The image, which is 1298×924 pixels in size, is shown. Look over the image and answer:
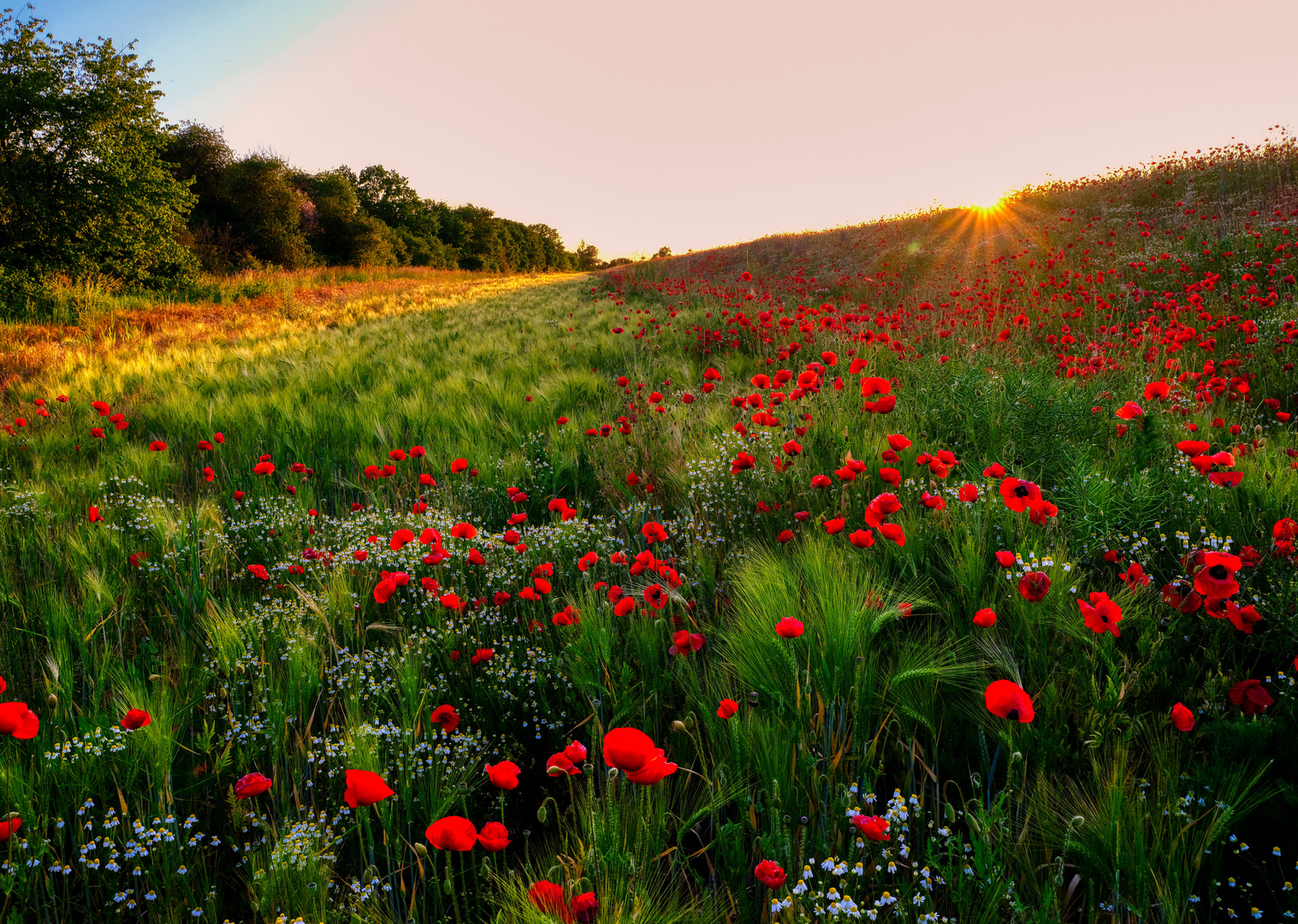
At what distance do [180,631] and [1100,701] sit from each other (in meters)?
2.41

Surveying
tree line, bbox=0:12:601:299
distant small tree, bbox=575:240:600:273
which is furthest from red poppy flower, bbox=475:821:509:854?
distant small tree, bbox=575:240:600:273

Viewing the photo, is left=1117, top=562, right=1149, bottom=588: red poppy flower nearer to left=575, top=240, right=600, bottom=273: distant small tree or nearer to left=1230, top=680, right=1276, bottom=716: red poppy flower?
left=1230, top=680, right=1276, bottom=716: red poppy flower

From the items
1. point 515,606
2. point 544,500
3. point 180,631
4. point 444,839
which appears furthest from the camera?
point 544,500

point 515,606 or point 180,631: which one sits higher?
point 180,631

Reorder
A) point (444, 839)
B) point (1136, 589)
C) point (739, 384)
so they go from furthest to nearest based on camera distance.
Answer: point (739, 384) → point (1136, 589) → point (444, 839)

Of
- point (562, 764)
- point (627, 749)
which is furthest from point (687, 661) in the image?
point (627, 749)

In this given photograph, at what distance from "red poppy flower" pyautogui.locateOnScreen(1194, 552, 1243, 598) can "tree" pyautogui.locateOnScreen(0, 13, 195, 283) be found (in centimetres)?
1751

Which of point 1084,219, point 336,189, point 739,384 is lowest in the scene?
point 739,384

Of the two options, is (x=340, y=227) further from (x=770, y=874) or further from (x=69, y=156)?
(x=770, y=874)

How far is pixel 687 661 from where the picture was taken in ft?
4.67

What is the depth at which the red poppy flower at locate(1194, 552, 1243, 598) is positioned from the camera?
1.16m

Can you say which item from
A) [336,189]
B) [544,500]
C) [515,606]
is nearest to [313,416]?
[544,500]

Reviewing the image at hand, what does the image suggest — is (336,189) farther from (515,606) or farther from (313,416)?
(515,606)

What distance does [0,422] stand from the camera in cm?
406
